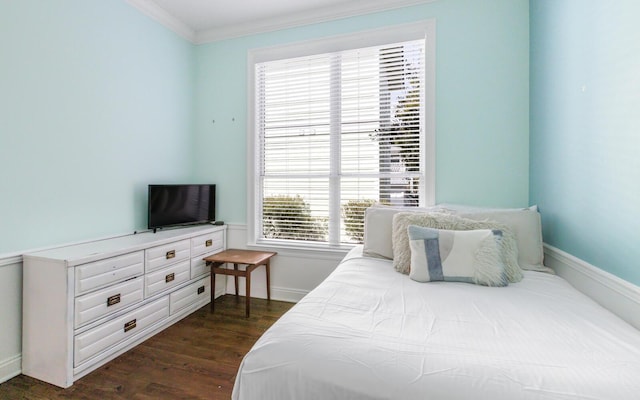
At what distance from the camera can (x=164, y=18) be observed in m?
2.98

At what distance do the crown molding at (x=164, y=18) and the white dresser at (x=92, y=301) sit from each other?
2079mm

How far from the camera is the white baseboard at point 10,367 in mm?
1821

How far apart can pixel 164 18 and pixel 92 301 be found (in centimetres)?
266

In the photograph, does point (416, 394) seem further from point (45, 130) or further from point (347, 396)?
point (45, 130)

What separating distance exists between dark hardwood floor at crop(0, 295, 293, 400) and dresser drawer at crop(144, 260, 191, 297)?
35cm

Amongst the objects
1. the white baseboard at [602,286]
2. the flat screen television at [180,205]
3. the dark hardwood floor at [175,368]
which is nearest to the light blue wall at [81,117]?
the flat screen television at [180,205]

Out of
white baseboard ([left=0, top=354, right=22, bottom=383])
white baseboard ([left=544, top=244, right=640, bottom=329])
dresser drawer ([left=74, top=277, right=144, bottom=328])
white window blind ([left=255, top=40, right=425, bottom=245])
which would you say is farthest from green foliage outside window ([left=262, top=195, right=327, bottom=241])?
white baseboard ([left=0, top=354, right=22, bottom=383])

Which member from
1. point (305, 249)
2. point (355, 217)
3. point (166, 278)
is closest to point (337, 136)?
point (355, 217)

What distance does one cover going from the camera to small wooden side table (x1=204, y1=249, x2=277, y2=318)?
8.90ft

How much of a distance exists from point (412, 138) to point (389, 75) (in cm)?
63

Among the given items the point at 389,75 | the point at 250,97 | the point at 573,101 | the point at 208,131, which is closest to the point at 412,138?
the point at 389,75

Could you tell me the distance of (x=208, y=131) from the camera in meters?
3.42

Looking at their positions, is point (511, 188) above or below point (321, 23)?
below

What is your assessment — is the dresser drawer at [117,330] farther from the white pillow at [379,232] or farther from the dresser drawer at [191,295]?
the white pillow at [379,232]
